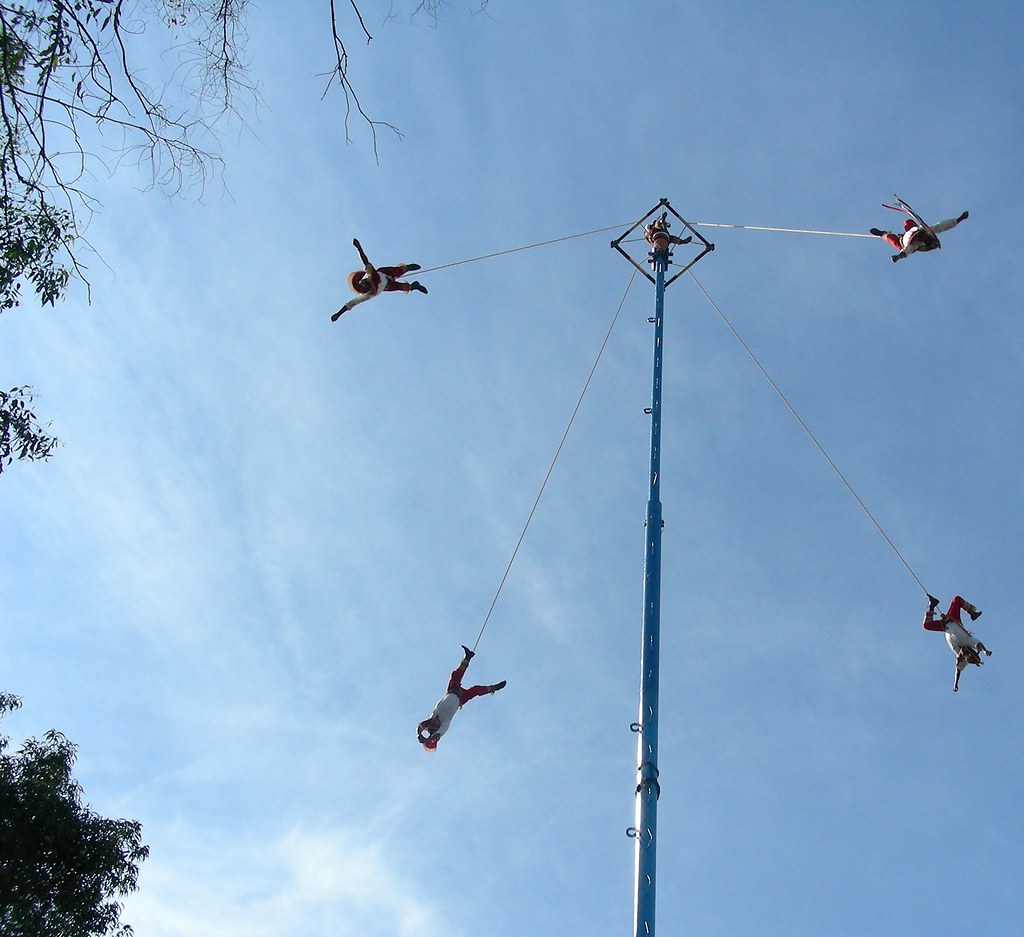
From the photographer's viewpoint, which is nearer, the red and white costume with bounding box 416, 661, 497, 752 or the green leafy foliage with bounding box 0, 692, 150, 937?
the red and white costume with bounding box 416, 661, 497, 752

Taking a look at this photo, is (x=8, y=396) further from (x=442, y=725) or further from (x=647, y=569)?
(x=647, y=569)

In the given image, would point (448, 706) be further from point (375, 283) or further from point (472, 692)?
point (375, 283)

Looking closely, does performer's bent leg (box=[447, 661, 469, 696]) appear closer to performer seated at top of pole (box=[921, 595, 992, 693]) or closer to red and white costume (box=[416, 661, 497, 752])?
red and white costume (box=[416, 661, 497, 752])

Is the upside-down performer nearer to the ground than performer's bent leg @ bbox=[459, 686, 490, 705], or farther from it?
farther from it

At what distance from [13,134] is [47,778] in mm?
12420

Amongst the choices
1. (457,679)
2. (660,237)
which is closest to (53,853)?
(457,679)

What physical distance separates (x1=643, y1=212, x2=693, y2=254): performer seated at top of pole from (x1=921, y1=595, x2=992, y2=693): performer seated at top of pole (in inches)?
212

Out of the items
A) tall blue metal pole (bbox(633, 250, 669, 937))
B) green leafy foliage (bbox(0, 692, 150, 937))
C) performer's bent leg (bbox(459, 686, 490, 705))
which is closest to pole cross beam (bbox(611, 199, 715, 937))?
tall blue metal pole (bbox(633, 250, 669, 937))

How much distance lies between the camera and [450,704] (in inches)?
343

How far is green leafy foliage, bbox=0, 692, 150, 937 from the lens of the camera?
12.8m

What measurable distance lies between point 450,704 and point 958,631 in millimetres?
5515

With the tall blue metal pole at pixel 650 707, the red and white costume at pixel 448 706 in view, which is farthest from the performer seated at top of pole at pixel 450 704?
the tall blue metal pole at pixel 650 707

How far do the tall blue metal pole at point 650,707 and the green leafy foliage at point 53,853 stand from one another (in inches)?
418

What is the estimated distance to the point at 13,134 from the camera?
430 cm
